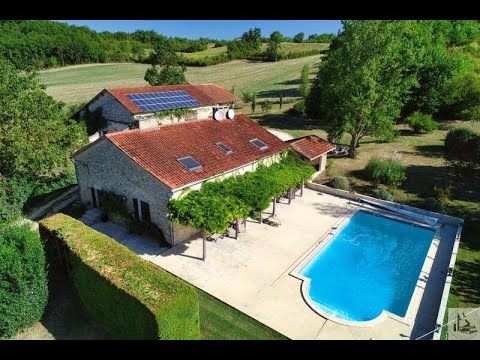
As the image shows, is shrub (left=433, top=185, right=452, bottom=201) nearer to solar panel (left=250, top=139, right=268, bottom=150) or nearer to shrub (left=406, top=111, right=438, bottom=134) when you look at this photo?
solar panel (left=250, top=139, right=268, bottom=150)

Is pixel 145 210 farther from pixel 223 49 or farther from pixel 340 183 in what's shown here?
pixel 223 49

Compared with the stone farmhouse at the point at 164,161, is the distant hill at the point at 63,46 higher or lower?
higher

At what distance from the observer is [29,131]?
28156 millimetres

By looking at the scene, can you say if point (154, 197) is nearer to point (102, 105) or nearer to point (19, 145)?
point (19, 145)

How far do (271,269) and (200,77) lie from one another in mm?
86190

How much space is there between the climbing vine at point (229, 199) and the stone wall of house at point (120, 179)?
1520mm

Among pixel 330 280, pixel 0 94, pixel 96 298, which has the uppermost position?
pixel 0 94

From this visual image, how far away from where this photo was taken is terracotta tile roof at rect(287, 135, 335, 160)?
3088 cm

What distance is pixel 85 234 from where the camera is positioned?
16.4m

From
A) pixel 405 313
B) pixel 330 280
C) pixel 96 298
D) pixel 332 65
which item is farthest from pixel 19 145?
pixel 332 65

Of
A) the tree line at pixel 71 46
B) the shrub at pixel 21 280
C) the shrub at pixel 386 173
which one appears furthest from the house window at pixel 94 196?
the tree line at pixel 71 46

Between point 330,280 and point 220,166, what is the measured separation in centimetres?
1002

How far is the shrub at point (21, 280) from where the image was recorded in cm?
1370

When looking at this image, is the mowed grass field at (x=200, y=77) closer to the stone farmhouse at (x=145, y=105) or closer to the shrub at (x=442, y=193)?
the stone farmhouse at (x=145, y=105)
